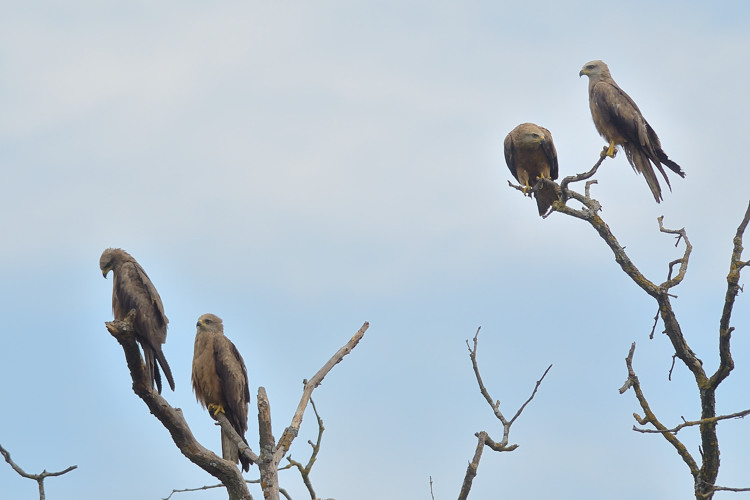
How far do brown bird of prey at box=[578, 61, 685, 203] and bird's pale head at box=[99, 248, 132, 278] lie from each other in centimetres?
511

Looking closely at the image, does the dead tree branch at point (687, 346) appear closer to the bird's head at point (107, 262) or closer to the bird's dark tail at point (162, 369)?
the bird's dark tail at point (162, 369)

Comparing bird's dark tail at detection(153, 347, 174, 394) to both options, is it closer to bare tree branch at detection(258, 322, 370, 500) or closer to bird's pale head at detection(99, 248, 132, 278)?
bird's pale head at detection(99, 248, 132, 278)

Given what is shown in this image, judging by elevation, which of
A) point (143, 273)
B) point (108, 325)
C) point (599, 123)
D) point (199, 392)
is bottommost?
point (108, 325)

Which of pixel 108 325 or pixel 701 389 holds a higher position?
pixel 108 325

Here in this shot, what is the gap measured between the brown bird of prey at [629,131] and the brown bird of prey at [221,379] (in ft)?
14.8

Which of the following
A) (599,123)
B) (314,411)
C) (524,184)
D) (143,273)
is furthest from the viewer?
(524,184)

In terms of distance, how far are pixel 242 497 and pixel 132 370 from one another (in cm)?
114

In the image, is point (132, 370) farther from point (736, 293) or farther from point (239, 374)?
point (736, 293)

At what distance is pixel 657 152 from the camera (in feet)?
29.9

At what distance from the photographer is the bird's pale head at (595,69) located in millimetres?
10641

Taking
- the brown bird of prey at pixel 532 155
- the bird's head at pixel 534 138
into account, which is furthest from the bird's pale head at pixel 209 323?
the bird's head at pixel 534 138

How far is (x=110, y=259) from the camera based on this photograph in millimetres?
8680

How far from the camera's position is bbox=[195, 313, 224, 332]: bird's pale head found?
9.53m

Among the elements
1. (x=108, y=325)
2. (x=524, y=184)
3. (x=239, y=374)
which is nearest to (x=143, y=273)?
(x=239, y=374)
